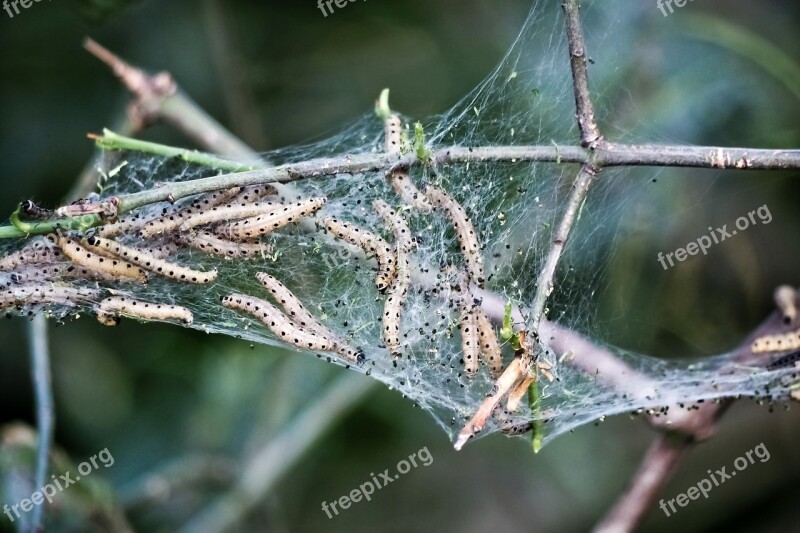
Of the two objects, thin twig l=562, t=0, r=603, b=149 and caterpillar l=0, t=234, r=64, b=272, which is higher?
caterpillar l=0, t=234, r=64, b=272

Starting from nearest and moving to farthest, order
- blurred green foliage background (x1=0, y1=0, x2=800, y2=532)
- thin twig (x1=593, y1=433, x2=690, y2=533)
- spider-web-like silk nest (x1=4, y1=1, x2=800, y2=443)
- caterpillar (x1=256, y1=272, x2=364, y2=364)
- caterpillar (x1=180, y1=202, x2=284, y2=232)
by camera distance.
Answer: caterpillar (x1=180, y1=202, x2=284, y2=232) < caterpillar (x1=256, y1=272, x2=364, y2=364) < spider-web-like silk nest (x1=4, y1=1, x2=800, y2=443) < thin twig (x1=593, y1=433, x2=690, y2=533) < blurred green foliage background (x1=0, y1=0, x2=800, y2=532)

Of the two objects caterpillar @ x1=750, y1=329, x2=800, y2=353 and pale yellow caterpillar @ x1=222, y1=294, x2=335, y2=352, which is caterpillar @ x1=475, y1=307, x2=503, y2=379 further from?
caterpillar @ x1=750, y1=329, x2=800, y2=353

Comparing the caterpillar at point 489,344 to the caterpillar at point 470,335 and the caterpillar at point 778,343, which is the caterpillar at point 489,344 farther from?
the caterpillar at point 778,343

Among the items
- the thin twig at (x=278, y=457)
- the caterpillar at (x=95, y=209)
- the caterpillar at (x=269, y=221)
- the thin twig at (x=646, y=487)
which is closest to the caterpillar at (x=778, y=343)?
the thin twig at (x=646, y=487)

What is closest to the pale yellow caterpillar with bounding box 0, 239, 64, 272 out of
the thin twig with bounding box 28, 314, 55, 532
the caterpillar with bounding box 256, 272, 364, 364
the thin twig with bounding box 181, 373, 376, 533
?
the thin twig with bounding box 28, 314, 55, 532

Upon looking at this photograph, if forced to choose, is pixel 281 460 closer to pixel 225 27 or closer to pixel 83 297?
pixel 83 297

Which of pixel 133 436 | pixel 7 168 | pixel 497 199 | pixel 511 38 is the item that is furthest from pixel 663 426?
pixel 7 168
